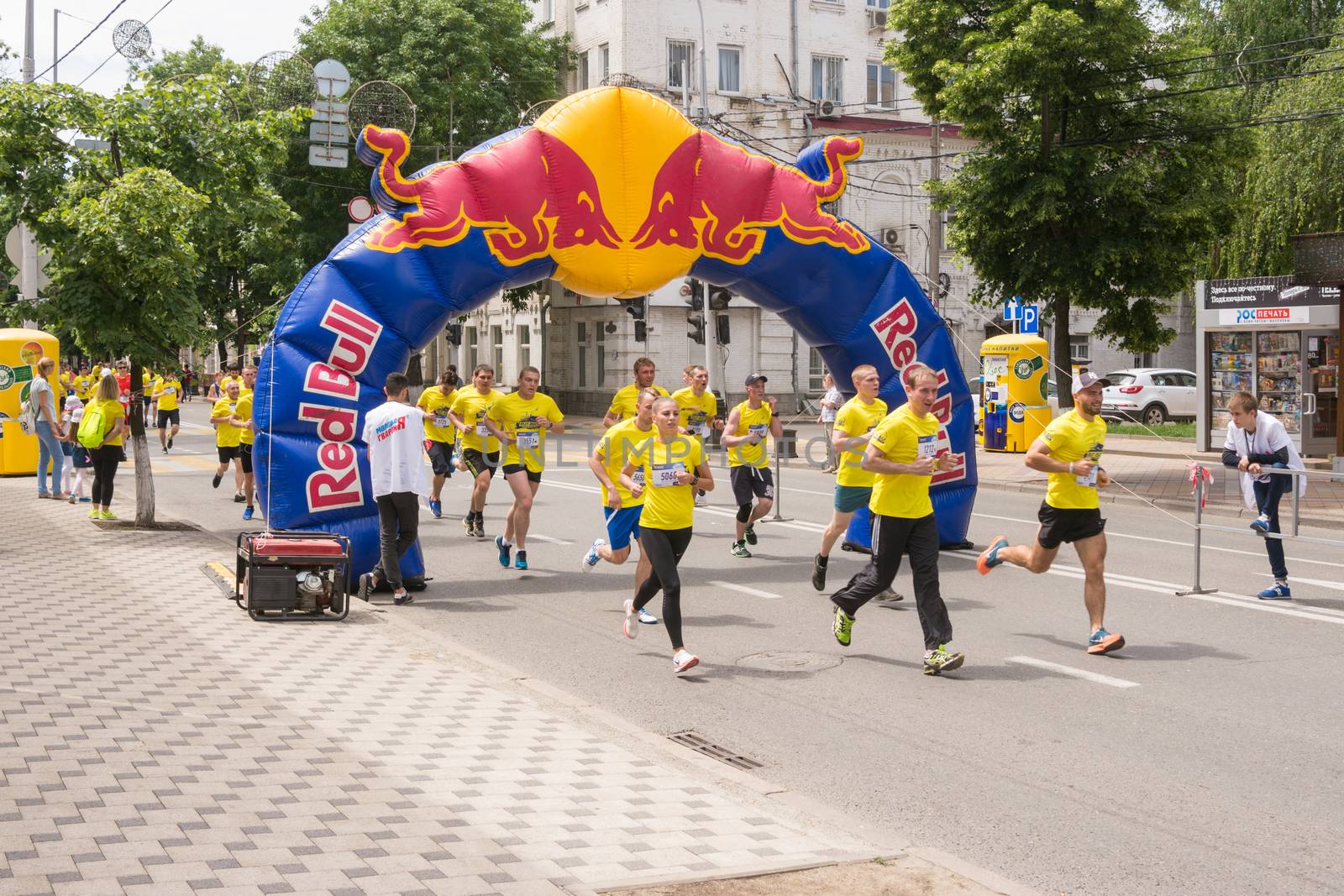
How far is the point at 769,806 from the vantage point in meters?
5.87

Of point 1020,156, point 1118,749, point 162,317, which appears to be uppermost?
point 1020,156

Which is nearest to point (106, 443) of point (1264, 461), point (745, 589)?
point (745, 589)

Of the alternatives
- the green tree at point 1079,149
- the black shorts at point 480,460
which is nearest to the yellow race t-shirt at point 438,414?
the black shorts at point 480,460

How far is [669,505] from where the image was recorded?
29.1ft

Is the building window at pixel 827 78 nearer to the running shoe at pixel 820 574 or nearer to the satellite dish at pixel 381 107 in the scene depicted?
the satellite dish at pixel 381 107

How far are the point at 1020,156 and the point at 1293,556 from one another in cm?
942

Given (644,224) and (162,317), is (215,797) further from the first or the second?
(162,317)

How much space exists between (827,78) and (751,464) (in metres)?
34.6

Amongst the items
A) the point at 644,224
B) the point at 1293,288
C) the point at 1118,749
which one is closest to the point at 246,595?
the point at 644,224

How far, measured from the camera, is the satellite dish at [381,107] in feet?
56.1

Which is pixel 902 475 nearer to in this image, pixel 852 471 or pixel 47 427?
pixel 852 471

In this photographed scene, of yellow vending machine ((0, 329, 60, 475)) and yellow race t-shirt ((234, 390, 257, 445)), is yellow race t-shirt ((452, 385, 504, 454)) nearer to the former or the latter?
yellow race t-shirt ((234, 390, 257, 445))

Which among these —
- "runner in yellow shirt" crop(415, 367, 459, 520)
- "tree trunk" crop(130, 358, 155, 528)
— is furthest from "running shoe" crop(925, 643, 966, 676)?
"tree trunk" crop(130, 358, 155, 528)

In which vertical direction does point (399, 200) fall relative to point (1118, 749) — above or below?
above
